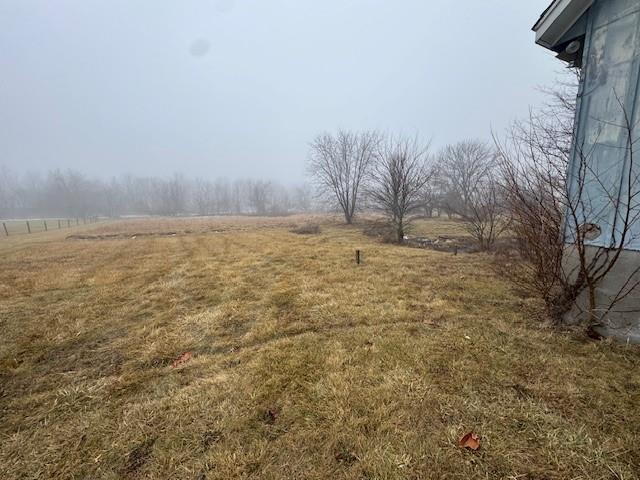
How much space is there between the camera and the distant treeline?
60.1m

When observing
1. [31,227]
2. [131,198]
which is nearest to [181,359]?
[31,227]

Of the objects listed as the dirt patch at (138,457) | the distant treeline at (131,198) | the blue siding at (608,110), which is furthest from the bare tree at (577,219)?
the distant treeline at (131,198)

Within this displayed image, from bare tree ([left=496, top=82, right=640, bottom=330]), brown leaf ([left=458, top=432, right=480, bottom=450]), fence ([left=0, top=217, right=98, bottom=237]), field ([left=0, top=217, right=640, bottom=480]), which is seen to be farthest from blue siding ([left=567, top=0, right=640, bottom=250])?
fence ([left=0, top=217, right=98, bottom=237])

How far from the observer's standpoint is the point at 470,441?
1.87 m

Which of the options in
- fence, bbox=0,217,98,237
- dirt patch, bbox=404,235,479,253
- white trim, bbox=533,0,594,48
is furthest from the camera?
fence, bbox=0,217,98,237

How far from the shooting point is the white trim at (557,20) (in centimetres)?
353

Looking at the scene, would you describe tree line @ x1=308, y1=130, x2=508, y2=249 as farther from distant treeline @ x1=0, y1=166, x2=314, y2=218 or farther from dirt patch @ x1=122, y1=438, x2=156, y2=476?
distant treeline @ x1=0, y1=166, x2=314, y2=218

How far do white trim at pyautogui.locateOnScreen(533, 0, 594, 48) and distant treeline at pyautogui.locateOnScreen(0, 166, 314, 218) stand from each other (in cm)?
5019

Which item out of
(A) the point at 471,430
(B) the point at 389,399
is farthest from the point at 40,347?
(A) the point at 471,430

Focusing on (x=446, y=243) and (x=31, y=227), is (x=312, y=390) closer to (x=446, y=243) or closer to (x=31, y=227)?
(x=446, y=243)

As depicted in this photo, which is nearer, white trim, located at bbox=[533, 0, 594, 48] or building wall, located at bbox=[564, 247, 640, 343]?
building wall, located at bbox=[564, 247, 640, 343]

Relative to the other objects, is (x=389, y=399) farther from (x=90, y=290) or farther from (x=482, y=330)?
(x=90, y=290)

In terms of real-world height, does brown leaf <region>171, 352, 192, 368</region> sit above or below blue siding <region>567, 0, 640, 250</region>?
below

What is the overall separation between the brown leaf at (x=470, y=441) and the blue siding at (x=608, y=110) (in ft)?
9.02
